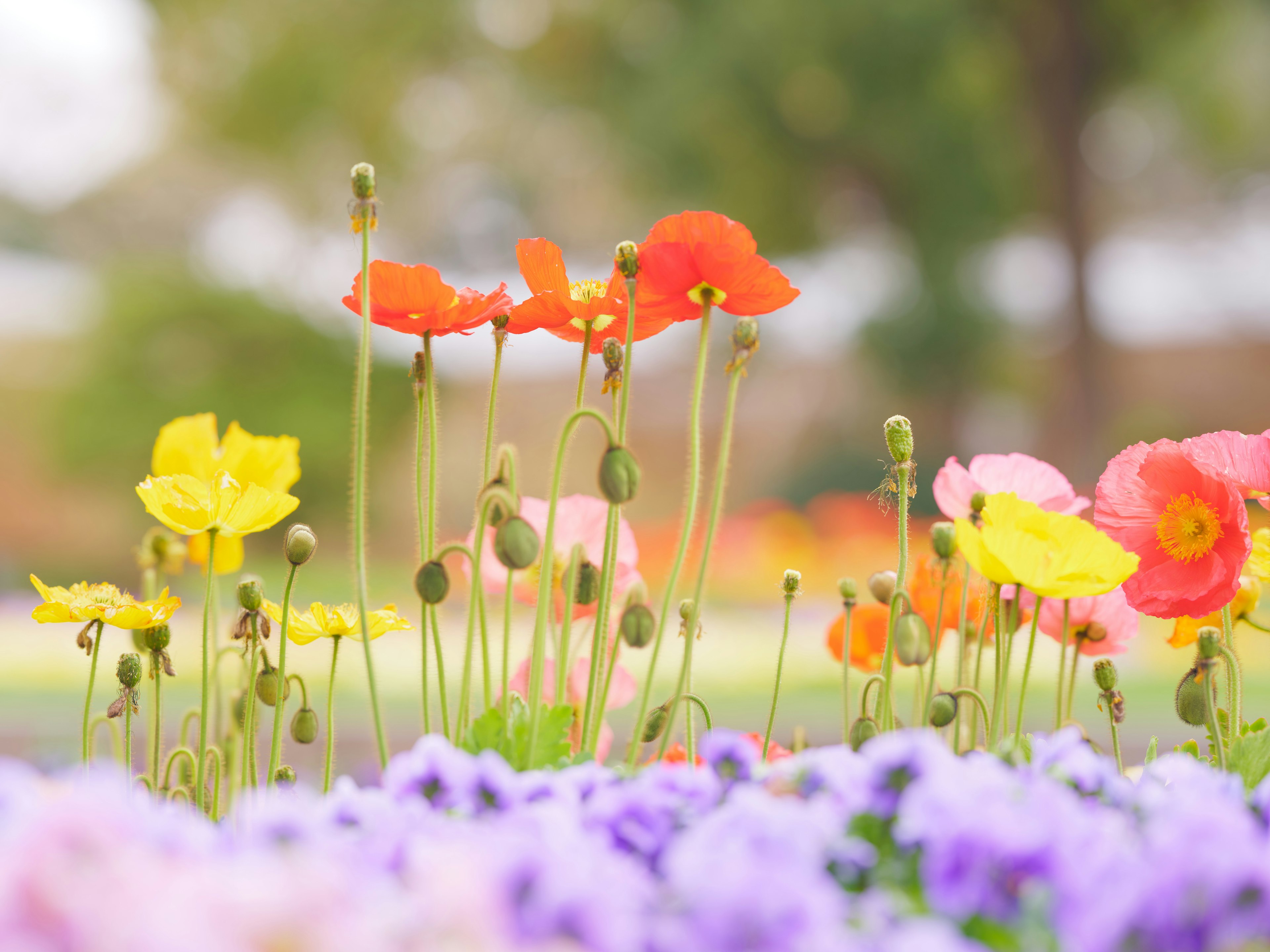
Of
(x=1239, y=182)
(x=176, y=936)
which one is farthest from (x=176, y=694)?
(x=1239, y=182)

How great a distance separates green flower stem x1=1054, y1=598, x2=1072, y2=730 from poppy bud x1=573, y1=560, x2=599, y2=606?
0.30 meters

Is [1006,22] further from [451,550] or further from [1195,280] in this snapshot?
[451,550]

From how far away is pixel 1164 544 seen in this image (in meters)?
0.77

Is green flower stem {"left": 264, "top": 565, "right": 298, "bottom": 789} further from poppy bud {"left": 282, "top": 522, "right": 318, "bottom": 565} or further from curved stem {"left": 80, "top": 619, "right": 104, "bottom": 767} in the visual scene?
curved stem {"left": 80, "top": 619, "right": 104, "bottom": 767}

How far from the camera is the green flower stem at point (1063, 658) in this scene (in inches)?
29.4

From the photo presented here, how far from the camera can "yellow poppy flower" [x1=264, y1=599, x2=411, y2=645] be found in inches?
29.3

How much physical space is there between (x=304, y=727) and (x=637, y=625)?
0.26 m

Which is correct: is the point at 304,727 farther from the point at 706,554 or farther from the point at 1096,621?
the point at 1096,621

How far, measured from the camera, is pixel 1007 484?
2.65 ft

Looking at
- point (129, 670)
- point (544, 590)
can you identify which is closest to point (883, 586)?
point (544, 590)

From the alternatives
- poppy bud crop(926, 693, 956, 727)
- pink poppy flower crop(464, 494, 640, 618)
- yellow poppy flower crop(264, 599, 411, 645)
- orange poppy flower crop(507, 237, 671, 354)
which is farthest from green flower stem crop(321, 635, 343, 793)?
poppy bud crop(926, 693, 956, 727)

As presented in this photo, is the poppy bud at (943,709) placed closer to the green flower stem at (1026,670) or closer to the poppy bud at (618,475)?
the green flower stem at (1026,670)

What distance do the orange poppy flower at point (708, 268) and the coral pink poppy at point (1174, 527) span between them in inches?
10.5

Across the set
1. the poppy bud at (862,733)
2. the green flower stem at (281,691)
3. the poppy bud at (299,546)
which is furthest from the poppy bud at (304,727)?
the poppy bud at (862,733)
